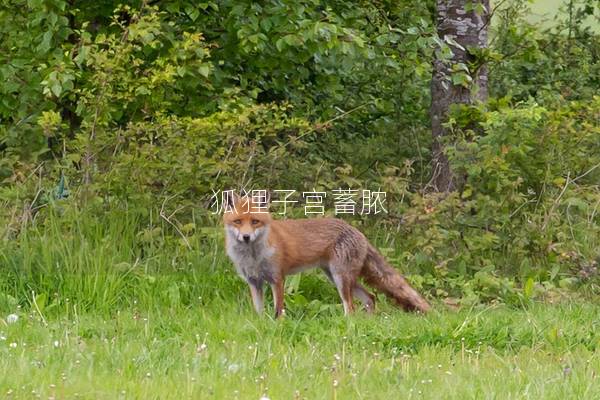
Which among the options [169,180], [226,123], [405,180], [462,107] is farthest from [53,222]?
[462,107]

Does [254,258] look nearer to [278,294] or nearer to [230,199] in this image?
[278,294]

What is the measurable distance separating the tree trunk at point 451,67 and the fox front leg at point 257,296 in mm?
2955

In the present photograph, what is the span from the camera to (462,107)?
11.6 metres

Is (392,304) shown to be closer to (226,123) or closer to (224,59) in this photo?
(226,123)

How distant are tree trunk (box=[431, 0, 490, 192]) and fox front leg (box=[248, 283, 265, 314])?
296cm

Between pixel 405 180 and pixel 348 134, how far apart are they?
133 inches

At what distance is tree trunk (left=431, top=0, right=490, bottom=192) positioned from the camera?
11.8 m

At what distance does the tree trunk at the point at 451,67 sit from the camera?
38.8 ft

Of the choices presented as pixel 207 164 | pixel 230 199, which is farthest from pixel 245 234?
pixel 207 164

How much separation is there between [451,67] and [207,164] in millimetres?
2885

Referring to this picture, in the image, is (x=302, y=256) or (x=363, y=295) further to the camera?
(x=363, y=295)

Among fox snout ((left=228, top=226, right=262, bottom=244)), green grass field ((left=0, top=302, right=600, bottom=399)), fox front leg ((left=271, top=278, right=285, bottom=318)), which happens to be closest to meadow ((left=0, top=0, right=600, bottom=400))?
green grass field ((left=0, top=302, right=600, bottom=399))

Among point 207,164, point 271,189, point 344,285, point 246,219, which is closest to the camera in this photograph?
point 246,219

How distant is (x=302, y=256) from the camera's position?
960 cm
